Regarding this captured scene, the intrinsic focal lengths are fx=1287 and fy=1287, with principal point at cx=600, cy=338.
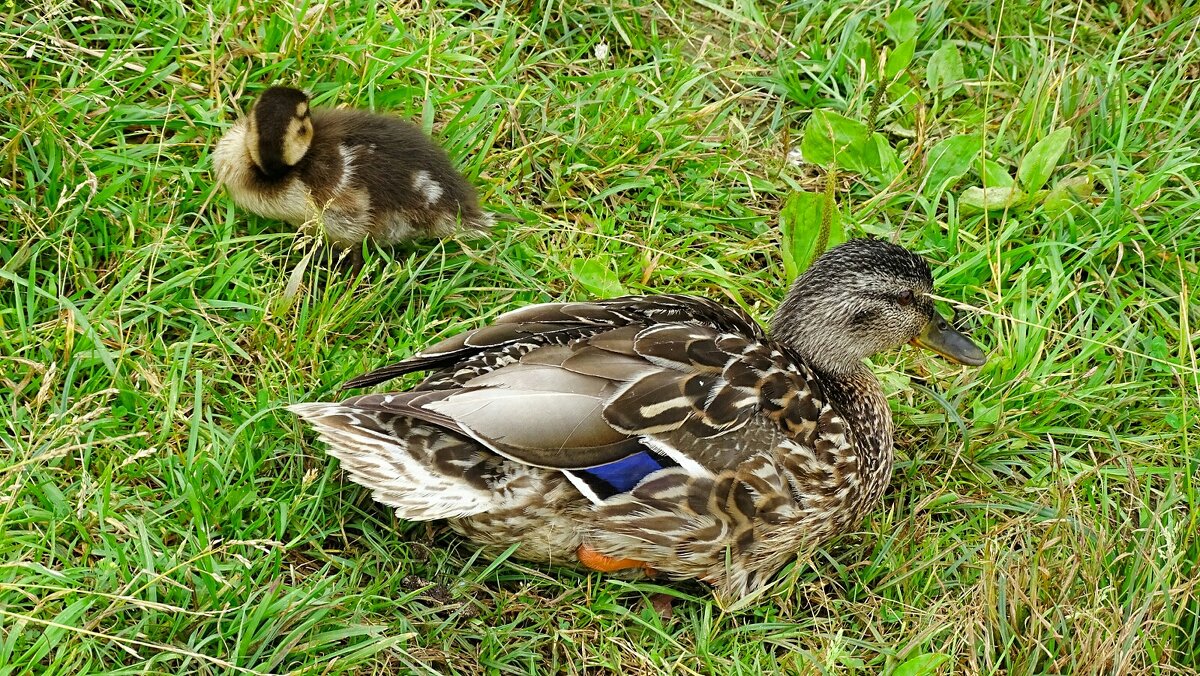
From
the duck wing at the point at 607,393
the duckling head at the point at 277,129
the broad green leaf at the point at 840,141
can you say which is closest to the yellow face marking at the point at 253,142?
the duckling head at the point at 277,129

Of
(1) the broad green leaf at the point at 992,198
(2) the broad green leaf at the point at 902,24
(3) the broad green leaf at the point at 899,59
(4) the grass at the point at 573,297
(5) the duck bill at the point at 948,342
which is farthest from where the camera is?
(2) the broad green leaf at the point at 902,24

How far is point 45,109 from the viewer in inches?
128

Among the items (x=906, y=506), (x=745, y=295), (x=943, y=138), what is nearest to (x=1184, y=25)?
(x=943, y=138)

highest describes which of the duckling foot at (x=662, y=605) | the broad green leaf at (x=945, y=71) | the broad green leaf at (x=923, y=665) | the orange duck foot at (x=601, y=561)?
the broad green leaf at (x=945, y=71)

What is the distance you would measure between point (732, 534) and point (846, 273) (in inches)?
28.2

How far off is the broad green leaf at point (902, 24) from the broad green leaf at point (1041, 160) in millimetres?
610

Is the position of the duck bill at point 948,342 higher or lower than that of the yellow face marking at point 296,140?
lower

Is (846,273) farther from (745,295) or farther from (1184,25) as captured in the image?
(1184,25)

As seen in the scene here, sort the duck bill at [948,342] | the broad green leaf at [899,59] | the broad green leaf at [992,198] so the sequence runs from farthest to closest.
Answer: the broad green leaf at [899,59], the broad green leaf at [992,198], the duck bill at [948,342]

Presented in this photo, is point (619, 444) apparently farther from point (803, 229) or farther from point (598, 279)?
point (803, 229)

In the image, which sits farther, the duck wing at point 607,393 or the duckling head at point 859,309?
the duckling head at point 859,309

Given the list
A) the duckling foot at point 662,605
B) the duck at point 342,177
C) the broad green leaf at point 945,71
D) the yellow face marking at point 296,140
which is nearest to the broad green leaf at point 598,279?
the duck at point 342,177

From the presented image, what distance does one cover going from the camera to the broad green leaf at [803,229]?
358 centimetres

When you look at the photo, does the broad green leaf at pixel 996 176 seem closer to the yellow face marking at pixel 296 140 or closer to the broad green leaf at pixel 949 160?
the broad green leaf at pixel 949 160
